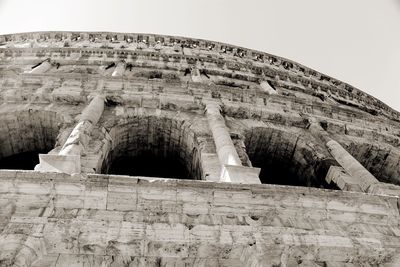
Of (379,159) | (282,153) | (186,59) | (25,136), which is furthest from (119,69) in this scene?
(379,159)

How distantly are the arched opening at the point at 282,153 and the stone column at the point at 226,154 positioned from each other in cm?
112

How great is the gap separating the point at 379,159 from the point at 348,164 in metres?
2.88

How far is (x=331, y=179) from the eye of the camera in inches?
352

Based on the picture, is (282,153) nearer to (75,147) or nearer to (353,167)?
(353,167)

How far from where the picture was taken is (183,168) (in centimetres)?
975

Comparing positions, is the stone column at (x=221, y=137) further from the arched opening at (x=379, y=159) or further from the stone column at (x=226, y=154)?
the arched opening at (x=379, y=159)

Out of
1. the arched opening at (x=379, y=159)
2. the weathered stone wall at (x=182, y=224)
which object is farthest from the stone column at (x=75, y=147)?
the arched opening at (x=379, y=159)

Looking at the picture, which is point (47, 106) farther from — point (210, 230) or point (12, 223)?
point (210, 230)

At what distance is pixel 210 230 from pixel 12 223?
8.15 ft

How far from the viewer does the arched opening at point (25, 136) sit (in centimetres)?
970

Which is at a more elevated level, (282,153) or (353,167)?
(282,153)

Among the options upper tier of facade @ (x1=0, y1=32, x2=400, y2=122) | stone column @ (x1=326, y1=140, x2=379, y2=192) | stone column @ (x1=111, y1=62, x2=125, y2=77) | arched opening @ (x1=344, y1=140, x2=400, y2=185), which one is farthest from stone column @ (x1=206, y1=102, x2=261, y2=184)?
stone column @ (x1=111, y1=62, x2=125, y2=77)

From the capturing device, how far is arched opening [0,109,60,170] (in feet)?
31.8

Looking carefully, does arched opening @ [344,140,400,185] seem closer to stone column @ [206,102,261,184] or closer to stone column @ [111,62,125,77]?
stone column @ [206,102,261,184]
